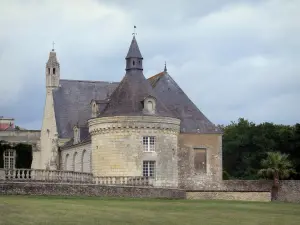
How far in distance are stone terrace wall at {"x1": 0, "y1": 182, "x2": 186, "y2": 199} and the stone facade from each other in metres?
10.5

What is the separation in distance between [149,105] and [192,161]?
537 cm

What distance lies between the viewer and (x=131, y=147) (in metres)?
41.7

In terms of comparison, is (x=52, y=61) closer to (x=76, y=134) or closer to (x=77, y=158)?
(x=76, y=134)

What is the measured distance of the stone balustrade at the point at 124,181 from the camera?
38350mm

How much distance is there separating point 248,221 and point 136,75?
2212 cm

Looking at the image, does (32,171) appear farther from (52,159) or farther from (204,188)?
(52,159)

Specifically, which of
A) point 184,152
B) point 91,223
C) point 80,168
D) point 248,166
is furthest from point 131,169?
point 248,166

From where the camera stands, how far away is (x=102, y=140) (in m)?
42.4

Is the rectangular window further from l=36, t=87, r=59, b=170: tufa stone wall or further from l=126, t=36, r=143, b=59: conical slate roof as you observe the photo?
l=36, t=87, r=59, b=170: tufa stone wall

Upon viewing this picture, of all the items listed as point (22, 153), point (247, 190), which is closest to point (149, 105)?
point (247, 190)

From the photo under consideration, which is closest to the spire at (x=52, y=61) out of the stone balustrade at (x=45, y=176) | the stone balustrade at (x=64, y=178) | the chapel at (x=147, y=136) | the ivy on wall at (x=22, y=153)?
the ivy on wall at (x=22, y=153)

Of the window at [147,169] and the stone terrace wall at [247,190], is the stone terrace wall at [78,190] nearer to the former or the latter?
the window at [147,169]

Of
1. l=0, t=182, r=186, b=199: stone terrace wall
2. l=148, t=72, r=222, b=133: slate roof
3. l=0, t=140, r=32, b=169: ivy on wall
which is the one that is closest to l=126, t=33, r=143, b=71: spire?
l=148, t=72, r=222, b=133: slate roof

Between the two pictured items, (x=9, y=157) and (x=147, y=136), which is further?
(x=9, y=157)
